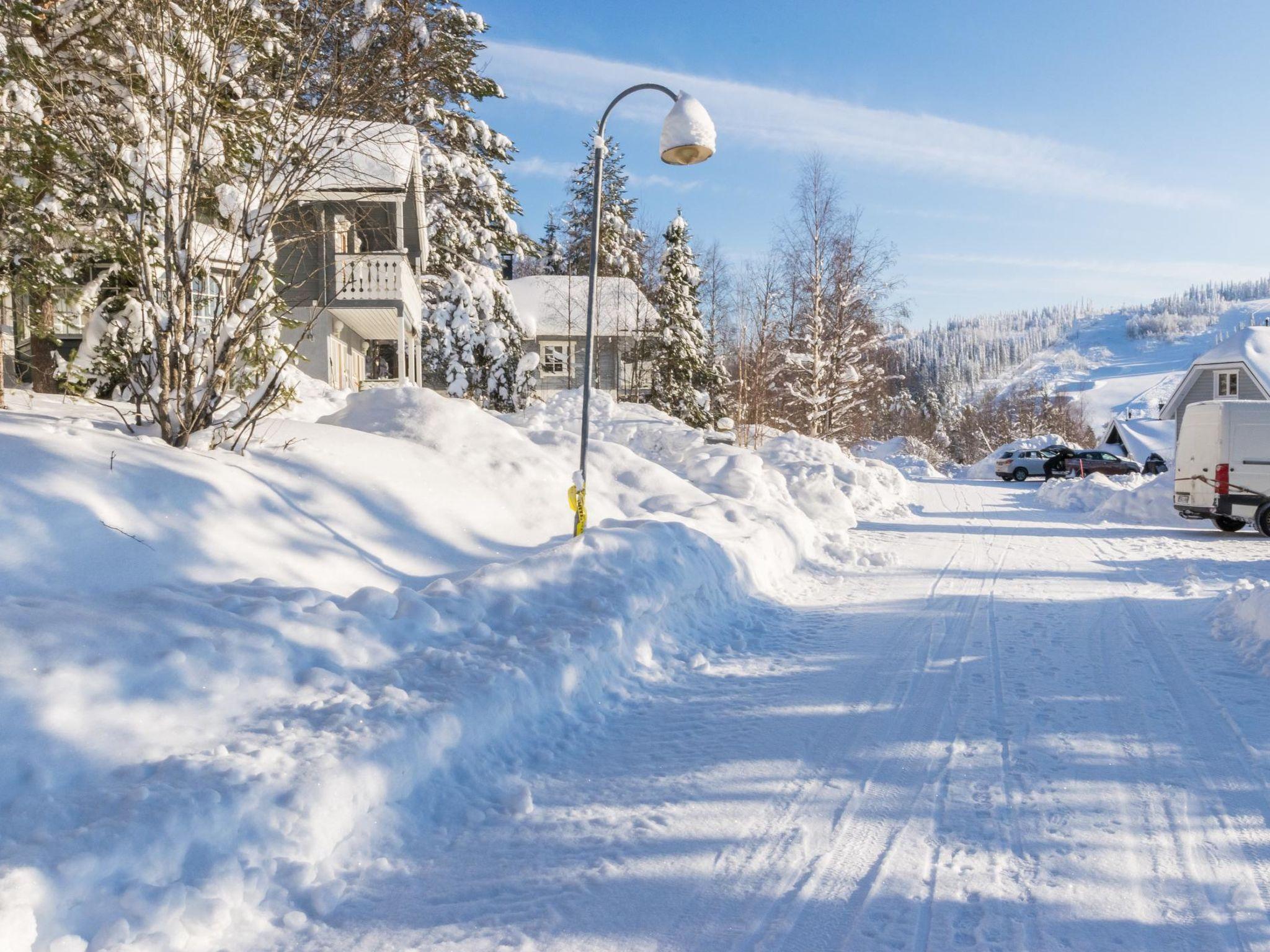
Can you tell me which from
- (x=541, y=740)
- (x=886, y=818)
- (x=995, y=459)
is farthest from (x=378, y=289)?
(x=995, y=459)

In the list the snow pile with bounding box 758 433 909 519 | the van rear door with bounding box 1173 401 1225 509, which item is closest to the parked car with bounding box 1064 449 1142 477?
the snow pile with bounding box 758 433 909 519

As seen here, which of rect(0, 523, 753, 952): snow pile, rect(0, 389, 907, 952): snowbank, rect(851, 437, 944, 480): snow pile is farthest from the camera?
rect(851, 437, 944, 480): snow pile

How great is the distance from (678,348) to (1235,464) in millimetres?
20806

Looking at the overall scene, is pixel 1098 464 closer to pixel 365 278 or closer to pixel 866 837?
pixel 365 278

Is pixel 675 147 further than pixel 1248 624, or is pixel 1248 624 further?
pixel 675 147

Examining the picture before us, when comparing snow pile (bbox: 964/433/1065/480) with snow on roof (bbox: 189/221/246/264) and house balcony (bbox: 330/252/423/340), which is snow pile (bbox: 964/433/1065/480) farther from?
snow on roof (bbox: 189/221/246/264)

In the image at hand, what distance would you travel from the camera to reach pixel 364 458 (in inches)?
288

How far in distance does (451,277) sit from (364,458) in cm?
2100

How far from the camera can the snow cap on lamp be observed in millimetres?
6633

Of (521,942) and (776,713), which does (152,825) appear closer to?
(521,942)

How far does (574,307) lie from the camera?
3603cm

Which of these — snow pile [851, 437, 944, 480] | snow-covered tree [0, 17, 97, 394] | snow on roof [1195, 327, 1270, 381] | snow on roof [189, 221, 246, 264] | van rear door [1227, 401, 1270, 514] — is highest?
snow on roof [1195, 327, 1270, 381]

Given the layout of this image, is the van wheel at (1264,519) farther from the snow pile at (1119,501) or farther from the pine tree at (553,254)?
the pine tree at (553,254)

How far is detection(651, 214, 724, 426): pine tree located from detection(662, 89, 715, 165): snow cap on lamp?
24.3m
